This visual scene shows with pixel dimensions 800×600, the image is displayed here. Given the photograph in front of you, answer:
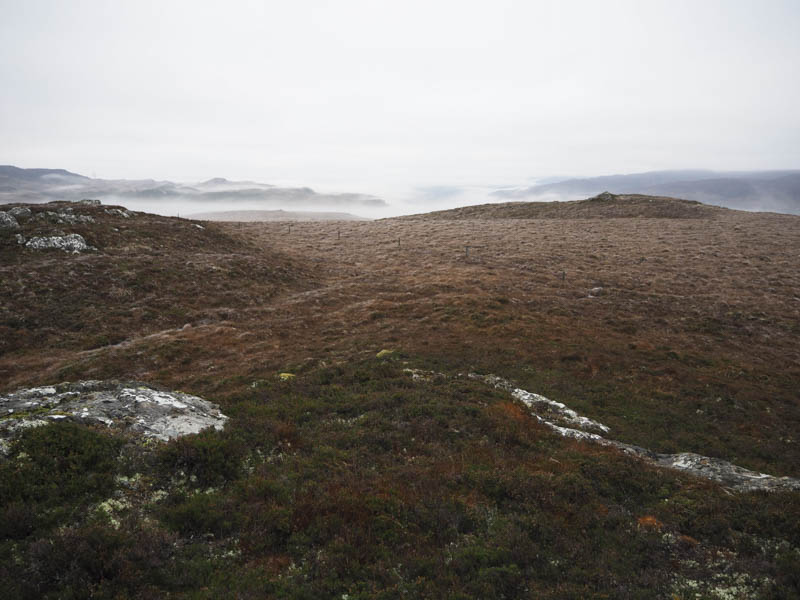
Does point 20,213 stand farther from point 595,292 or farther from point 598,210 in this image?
point 598,210

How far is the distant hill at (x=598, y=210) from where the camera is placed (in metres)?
80.9

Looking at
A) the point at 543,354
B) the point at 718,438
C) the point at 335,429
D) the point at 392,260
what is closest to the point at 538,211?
the point at 392,260

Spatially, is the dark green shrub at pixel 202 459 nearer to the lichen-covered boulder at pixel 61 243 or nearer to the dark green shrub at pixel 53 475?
the dark green shrub at pixel 53 475

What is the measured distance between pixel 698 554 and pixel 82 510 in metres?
12.8

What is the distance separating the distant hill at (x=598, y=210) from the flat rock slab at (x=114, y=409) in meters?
87.0

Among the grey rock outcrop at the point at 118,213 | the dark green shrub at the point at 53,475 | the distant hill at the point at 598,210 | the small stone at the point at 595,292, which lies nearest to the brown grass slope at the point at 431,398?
the small stone at the point at 595,292

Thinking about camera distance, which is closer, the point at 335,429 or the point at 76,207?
the point at 335,429

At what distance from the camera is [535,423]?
14844 millimetres

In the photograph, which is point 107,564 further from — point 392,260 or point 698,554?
point 392,260

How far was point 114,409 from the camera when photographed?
1193cm

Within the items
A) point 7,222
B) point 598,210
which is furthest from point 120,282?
point 598,210

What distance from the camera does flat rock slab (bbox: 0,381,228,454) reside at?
35.1 ft

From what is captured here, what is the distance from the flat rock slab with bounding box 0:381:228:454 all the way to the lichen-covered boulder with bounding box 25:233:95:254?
30.6 m

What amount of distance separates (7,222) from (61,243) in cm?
632
